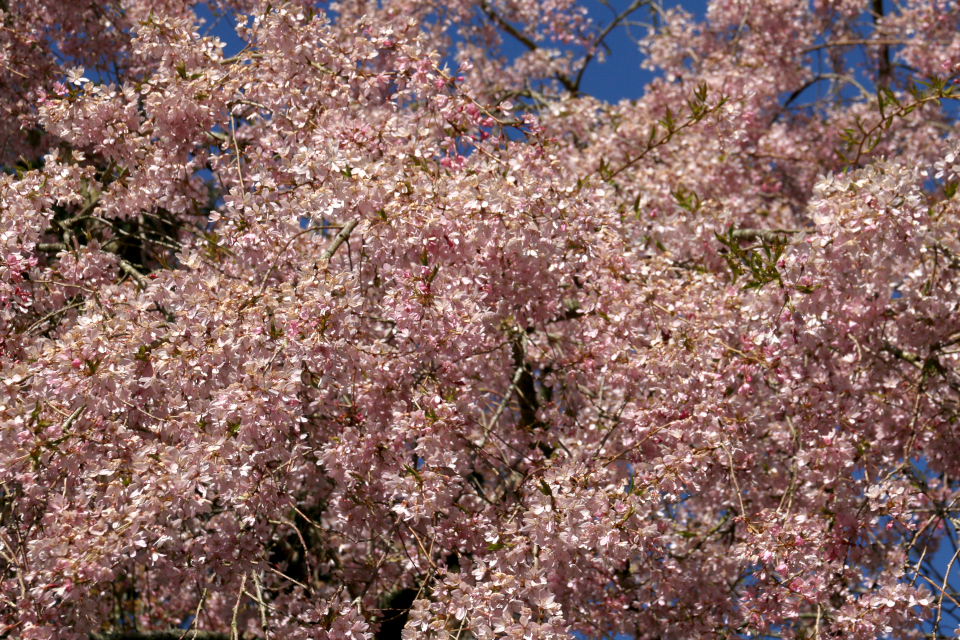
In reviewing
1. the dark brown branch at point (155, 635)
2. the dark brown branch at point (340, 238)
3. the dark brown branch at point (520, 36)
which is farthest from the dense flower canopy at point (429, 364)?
the dark brown branch at point (520, 36)

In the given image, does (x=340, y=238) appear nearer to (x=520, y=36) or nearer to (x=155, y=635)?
(x=155, y=635)

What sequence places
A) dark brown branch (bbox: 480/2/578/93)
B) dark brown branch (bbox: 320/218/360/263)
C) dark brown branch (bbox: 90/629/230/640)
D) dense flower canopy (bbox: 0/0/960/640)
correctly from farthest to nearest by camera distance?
dark brown branch (bbox: 480/2/578/93)
dark brown branch (bbox: 90/629/230/640)
dark brown branch (bbox: 320/218/360/263)
dense flower canopy (bbox: 0/0/960/640)

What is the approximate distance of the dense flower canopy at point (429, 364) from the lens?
2.92m

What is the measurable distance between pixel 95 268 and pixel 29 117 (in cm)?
148

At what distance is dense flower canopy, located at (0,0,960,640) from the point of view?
9.59ft

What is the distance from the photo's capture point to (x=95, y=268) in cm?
379

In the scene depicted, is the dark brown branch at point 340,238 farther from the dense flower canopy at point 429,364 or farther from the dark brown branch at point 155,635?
the dark brown branch at point 155,635

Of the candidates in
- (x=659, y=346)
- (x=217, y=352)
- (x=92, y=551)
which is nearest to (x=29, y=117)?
(x=217, y=352)

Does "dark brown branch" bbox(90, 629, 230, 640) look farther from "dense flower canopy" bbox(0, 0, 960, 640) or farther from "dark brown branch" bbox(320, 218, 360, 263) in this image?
"dark brown branch" bbox(320, 218, 360, 263)

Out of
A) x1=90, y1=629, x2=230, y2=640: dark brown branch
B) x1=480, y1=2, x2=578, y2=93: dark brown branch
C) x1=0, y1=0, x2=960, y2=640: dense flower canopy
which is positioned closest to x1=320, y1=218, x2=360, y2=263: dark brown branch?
x1=0, y1=0, x2=960, y2=640: dense flower canopy

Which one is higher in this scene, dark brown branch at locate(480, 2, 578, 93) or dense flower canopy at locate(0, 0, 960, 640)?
dark brown branch at locate(480, 2, 578, 93)

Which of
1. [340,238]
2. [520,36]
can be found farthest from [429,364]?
[520,36]

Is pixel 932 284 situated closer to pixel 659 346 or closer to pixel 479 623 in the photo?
pixel 659 346

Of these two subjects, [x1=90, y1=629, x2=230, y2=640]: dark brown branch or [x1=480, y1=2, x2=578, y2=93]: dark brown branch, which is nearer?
[x1=90, y1=629, x2=230, y2=640]: dark brown branch
